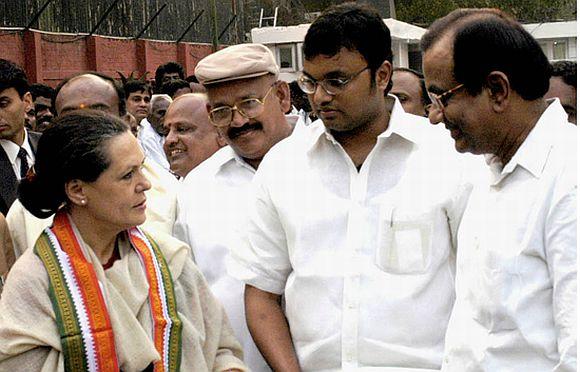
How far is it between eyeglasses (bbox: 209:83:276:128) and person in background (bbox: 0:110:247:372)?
0.54 meters

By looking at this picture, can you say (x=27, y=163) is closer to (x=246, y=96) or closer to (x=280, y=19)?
Answer: (x=246, y=96)

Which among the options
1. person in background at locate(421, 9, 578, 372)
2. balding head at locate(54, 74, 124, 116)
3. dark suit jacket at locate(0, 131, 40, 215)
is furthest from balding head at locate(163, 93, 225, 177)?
person in background at locate(421, 9, 578, 372)

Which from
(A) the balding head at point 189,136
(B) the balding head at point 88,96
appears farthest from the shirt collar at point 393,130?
(B) the balding head at point 88,96

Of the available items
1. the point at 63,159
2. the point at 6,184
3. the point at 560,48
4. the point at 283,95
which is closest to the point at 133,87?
the point at 6,184

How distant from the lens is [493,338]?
2.58 meters

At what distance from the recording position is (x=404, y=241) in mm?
3271

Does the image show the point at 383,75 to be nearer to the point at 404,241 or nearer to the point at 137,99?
the point at 404,241

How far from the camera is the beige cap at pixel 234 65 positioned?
158 inches

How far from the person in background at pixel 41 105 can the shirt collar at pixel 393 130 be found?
655 centimetres

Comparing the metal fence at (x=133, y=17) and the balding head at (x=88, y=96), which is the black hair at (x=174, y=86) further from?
the metal fence at (x=133, y=17)

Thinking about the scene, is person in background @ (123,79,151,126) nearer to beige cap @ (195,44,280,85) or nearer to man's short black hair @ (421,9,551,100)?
beige cap @ (195,44,280,85)

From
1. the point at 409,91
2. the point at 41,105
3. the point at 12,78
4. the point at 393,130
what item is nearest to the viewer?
the point at 393,130

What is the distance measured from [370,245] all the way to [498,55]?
0.90 meters

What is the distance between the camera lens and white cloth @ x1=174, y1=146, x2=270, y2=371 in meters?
3.93
